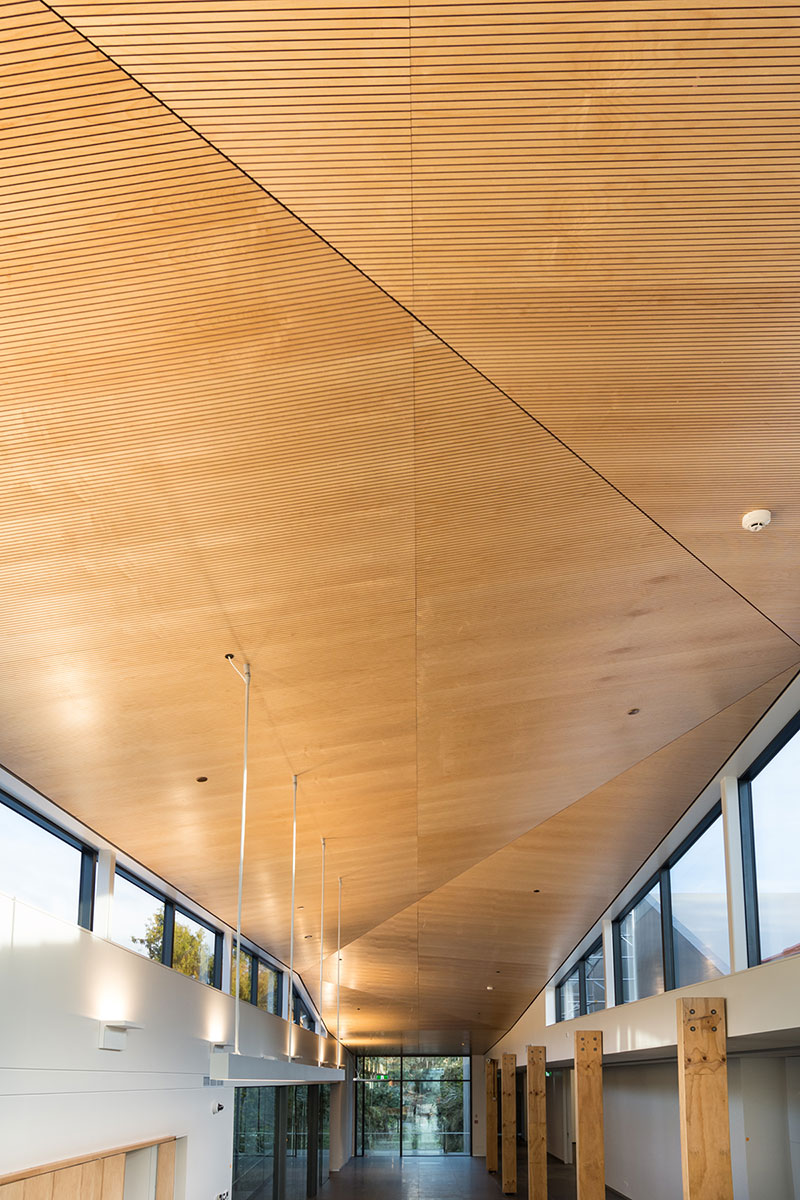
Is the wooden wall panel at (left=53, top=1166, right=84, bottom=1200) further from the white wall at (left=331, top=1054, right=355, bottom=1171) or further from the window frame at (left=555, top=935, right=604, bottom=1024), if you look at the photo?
the white wall at (left=331, top=1054, right=355, bottom=1171)

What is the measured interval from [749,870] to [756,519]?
5.84 m

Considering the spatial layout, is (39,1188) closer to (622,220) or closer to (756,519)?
(756,519)

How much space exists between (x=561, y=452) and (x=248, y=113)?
2489mm

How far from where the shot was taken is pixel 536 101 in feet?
10.4

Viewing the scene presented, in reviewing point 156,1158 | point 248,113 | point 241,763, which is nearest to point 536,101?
point 248,113

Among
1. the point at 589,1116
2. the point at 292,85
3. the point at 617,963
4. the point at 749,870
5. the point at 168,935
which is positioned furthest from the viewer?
the point at 617,963

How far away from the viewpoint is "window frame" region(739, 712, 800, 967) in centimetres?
1002

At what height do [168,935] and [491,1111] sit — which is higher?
[168,935]

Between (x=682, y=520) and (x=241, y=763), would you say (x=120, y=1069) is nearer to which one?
(x=241, y=763)

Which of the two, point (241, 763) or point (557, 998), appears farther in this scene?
point (557, 998)

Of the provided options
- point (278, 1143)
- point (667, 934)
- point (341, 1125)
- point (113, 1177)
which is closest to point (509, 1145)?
point (278, 1143)

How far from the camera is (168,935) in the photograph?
496 inches

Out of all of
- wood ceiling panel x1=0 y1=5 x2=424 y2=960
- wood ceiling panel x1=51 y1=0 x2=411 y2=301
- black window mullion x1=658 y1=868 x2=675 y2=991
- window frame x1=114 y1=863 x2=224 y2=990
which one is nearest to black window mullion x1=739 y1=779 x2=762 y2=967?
black window mullion x1=658 y1=868 x2=675 y2=991

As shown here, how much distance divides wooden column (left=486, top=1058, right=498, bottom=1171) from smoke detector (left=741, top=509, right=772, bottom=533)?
2693cm
